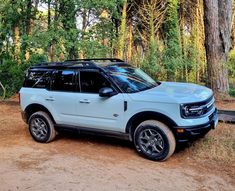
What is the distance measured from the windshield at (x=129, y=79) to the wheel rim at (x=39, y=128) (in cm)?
198

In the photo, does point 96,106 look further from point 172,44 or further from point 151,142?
point 172,44

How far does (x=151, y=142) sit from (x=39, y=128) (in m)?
2.73

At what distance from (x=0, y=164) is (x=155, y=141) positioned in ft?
9.25

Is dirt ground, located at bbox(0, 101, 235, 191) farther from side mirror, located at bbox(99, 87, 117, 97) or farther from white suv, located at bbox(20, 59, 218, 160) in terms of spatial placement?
side mirror, located at bbox(99, 87, 117, 97)

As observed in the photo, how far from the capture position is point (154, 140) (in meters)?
5.84

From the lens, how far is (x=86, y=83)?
6.66 m

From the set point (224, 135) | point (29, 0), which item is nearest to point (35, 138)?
point (224, 135)

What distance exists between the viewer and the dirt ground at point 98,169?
4910mm

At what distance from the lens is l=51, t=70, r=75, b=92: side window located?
6.86 meters

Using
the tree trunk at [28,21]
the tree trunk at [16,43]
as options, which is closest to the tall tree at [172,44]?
the tree trunk at [28,21]

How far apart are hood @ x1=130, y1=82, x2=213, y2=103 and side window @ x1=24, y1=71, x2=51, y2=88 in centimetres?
215

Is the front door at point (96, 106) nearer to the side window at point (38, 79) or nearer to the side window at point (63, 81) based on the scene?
the side window at point (63, 81)

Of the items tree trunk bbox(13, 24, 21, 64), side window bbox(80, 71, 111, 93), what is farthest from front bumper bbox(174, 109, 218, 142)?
tree trunk bbox(13, 24, 21, 64)

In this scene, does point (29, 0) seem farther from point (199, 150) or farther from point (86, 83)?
point (199, 150)
